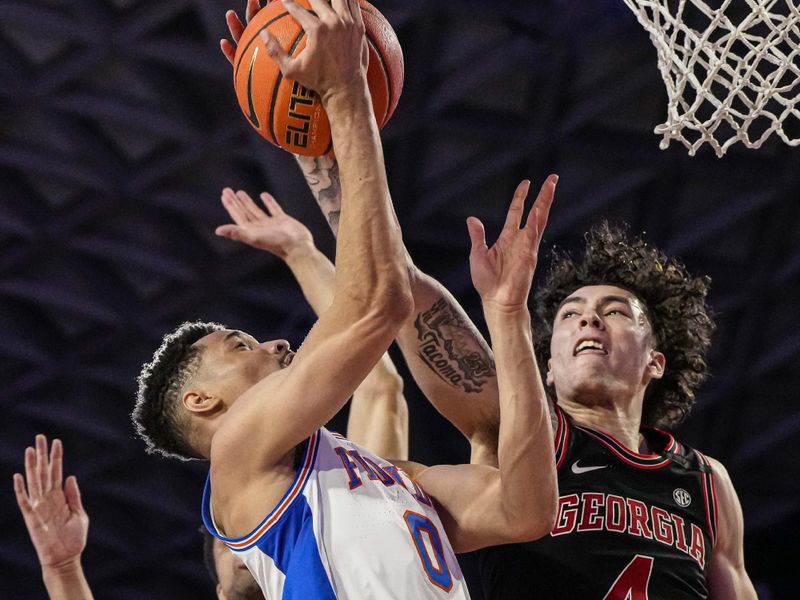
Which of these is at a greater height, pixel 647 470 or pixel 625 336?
pixel 625 336

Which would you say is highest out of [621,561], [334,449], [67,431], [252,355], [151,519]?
[252,355]

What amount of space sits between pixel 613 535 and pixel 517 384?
0.80 m

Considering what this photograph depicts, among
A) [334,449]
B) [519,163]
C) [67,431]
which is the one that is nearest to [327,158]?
[334,449]

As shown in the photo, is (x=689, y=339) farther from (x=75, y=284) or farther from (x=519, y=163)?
(x=75, y=284)

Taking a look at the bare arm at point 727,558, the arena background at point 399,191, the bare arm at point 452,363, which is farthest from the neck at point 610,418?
the arena background at point 399,191

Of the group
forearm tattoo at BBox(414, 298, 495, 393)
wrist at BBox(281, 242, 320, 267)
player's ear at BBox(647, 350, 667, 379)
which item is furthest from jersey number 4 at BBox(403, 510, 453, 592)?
player's ear at BBox(647, 350, 667, 379)

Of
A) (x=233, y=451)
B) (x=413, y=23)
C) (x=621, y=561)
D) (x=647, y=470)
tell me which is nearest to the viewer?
(x=233, y=451)

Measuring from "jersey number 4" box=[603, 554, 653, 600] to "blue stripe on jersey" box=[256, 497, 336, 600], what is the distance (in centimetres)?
96

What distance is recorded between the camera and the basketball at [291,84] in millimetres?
2236

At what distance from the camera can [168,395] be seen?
2.48 meters

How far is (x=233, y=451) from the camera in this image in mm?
2098

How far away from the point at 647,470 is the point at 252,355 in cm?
123

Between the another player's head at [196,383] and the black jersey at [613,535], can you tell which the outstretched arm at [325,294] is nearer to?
the black jersey at [613,535]

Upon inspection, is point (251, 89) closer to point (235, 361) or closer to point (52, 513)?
point (235, 361)
